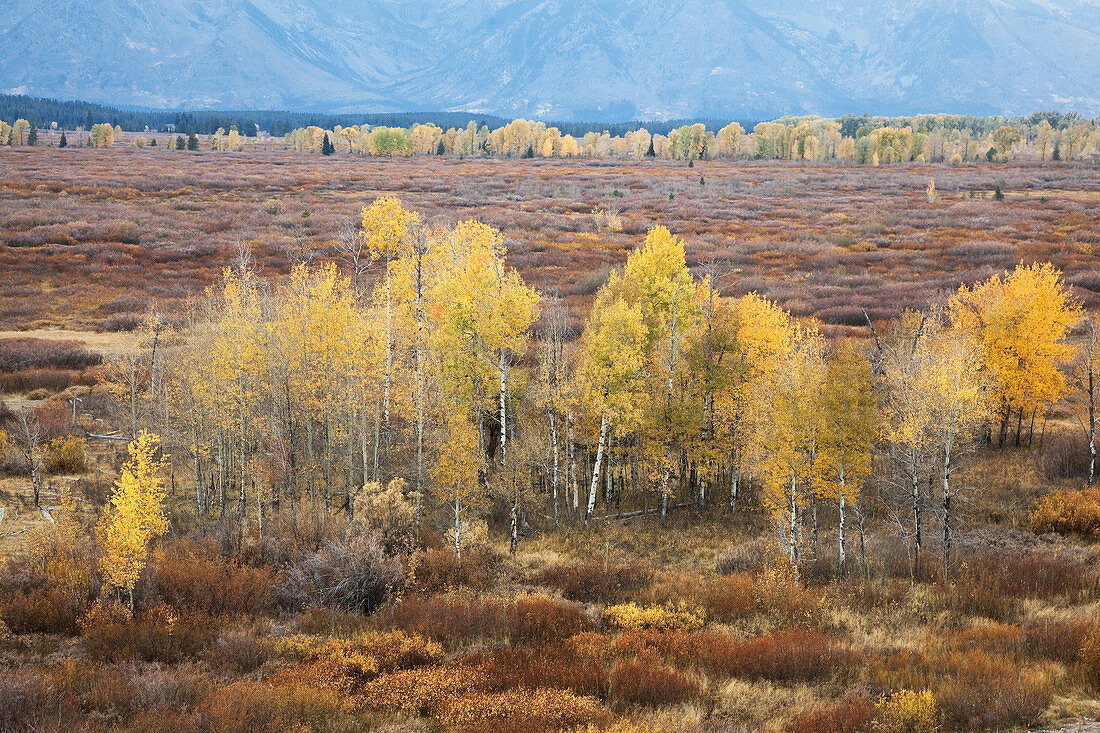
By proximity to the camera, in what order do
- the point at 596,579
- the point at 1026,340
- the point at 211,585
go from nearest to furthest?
the point at 211,585
the point at 596,579
the point at 1026,340

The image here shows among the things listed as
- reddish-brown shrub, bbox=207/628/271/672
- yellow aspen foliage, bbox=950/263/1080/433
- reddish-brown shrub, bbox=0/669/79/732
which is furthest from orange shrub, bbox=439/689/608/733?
yellow aspen foliage, bbox=950/263/1080/433

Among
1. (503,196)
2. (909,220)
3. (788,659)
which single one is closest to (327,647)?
(788,659)

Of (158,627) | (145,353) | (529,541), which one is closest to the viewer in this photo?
(158,627)

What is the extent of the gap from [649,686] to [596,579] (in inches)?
324

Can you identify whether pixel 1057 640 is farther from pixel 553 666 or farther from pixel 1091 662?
pixel 553 666

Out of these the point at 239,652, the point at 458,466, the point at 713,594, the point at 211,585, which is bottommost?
the point at 713,594

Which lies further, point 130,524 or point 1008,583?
point 1008,583

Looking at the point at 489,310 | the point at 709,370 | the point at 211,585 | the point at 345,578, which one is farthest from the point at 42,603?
the point at 709,370

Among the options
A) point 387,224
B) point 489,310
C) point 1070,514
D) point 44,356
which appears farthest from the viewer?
point 44,356

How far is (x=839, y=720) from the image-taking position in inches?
482

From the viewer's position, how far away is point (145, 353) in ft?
134

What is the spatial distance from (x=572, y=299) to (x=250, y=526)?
36.4 metres

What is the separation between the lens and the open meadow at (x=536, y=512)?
13625mm

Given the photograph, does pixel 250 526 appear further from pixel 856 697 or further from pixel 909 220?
pixel 909 220
